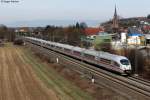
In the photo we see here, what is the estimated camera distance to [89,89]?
31.8m

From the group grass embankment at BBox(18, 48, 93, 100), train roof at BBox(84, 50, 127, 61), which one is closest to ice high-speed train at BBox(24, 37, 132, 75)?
train roof at BBox(84, 50, 127, 61)

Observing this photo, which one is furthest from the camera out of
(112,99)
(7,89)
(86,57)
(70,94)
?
(86,57)

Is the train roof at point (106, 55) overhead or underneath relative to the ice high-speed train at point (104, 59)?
overhead

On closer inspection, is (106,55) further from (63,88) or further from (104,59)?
(63,88)

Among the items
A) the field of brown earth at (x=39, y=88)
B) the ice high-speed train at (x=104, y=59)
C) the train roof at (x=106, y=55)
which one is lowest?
the field of brown earth at (x=39, y=88)

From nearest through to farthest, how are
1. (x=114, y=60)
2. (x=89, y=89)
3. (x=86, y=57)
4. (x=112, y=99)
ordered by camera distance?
1. (x=112, y=99)
2. (x=89, y=89)
3. (x=114, y=60)
4. (x=86, y=57)

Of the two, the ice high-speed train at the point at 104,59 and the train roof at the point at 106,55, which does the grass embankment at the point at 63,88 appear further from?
the train roof at the point at 106,55

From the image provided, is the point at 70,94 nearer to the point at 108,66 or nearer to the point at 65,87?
the point at 65,87

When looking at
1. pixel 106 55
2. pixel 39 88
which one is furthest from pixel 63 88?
pixel 106 55

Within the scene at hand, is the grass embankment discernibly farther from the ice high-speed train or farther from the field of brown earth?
the ice high-speed train

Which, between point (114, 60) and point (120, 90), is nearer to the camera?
point (120, 90)

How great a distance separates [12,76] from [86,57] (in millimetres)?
16609

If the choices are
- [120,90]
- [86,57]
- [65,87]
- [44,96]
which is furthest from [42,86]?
[86,57]

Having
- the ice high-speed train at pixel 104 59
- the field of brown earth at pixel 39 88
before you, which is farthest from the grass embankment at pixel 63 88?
the ice high-speed train at pixel 104 59
